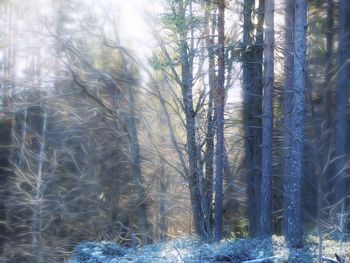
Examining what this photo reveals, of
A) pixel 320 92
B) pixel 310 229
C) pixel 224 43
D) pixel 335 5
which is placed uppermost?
pixel 335 5

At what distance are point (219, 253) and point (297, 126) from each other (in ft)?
12.1

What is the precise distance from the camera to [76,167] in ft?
78.5

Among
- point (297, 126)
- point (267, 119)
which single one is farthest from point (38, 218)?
point (297, 126)

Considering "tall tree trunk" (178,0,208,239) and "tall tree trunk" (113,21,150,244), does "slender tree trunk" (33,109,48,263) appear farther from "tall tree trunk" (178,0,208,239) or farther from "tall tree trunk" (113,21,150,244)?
"tall tree trunk" (178,0,208,239)

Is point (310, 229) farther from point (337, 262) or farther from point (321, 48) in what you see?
point (337, 262)

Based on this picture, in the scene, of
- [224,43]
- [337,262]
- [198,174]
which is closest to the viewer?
[337,262]

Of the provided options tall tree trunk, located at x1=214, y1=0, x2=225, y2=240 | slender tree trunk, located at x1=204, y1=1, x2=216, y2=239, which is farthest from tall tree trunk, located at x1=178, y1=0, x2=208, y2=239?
tall tree trunk, located at x1=214, y1=0, x2=225, y2=240

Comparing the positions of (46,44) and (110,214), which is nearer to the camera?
(46,44)

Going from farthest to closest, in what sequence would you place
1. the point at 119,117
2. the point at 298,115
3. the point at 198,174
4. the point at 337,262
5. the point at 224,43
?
the point at 119,117 < the point at 198,174 < the point at 224,43 < the point at 298,115 < the point at 337,262

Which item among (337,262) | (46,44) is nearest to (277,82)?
(46,44)

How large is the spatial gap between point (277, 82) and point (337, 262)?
436 inches

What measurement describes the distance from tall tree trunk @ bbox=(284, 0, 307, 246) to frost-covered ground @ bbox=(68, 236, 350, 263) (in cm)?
52

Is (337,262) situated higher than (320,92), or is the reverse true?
(320,92)

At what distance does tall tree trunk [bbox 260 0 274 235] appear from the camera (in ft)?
53.9
